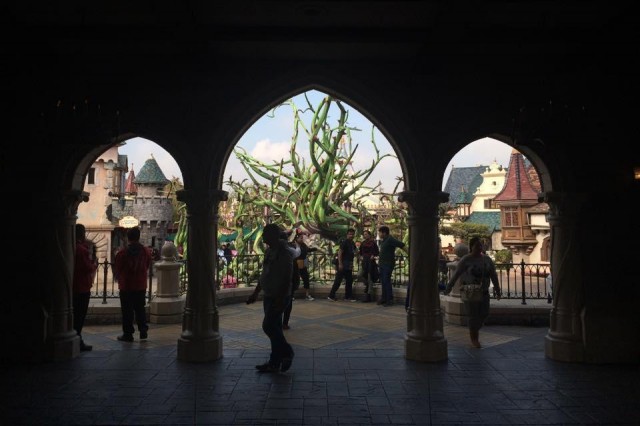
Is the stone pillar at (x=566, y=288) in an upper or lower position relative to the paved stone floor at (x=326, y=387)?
upper

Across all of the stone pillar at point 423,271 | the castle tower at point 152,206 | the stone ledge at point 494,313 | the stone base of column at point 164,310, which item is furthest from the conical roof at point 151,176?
the stone pillar at point 423,271

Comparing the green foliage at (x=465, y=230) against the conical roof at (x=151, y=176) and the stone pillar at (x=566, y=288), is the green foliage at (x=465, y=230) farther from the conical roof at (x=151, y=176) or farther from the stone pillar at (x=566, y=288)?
the stone pillar at (x=566, y=288)

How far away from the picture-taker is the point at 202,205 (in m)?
5.80

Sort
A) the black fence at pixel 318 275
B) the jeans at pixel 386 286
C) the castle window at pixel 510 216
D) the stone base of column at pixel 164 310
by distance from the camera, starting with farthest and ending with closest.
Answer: the castle window at pixel 510 216
the jeans at pixel 386 286
the black fence at pixel 318 275
the stone base of column at pixel 164 310

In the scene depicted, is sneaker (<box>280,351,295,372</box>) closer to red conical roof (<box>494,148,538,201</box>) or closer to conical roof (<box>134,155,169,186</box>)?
red conical roof (<box>494,148,538,201</box>)

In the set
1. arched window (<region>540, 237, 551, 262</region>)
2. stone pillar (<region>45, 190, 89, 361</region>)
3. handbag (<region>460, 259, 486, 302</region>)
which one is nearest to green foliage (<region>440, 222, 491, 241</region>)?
arched window (<region>540, 237, 551, 262</region>)

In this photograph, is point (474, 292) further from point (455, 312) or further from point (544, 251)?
point (544, 251)

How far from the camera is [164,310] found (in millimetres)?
7914

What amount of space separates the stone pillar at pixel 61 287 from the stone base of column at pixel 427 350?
4282 mm

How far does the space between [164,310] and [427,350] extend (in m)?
4.64

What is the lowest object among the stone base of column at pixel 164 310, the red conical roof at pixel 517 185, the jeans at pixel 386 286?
the stone base of column at pixel 164 310

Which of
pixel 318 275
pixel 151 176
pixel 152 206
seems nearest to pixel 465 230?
pixel 152 206

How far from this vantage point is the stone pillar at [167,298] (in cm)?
791

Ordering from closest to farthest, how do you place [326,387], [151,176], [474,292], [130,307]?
[326,387], [474,292], [130,307], [151,176]
